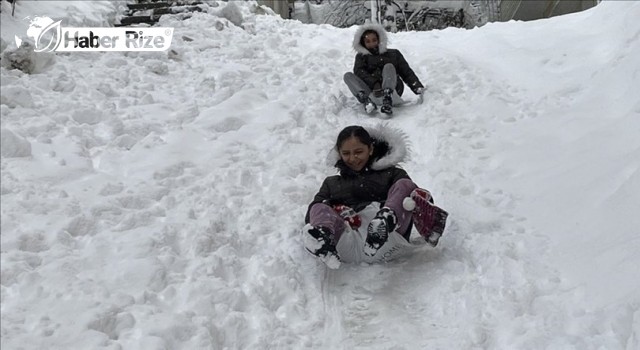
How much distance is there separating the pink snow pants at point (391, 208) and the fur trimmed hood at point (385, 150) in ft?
1.01

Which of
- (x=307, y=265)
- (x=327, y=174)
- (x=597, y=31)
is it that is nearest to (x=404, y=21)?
(x=597, y=31)

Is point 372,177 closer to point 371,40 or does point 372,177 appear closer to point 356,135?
point 356,135

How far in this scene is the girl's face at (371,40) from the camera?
6.66m

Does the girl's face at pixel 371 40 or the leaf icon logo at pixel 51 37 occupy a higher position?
the leaf icon logo at pixel 51 37

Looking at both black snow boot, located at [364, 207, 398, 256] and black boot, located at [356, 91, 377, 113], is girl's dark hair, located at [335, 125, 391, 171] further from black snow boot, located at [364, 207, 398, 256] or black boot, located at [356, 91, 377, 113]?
black boot, located at [356, 91, 377, 113]

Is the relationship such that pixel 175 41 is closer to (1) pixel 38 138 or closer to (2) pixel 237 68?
(2) pixel 237 68

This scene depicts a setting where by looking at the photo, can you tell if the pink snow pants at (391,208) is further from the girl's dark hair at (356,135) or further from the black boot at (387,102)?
the black boot at (387,102)

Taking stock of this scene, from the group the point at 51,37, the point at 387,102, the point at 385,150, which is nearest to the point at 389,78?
the point at 387,102

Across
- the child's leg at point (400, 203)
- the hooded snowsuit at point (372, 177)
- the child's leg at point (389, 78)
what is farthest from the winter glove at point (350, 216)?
the child's leg at point (389, 78)

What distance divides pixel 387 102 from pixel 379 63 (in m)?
0.61

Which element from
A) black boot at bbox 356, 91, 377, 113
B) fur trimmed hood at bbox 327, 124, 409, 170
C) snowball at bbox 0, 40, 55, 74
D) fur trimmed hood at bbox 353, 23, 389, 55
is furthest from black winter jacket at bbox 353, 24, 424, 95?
snowball at bbox 0, 40, 55, 74

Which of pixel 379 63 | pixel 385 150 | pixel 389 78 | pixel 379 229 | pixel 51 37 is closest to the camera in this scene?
pixel 379 229

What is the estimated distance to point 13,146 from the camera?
3.85 metres

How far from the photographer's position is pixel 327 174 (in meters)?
4.82
